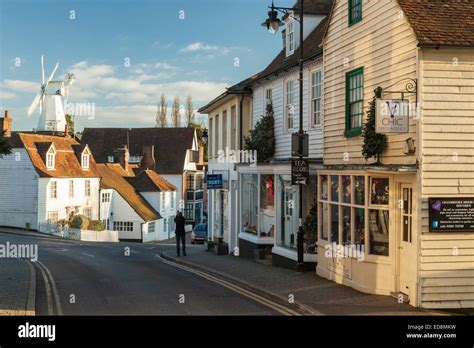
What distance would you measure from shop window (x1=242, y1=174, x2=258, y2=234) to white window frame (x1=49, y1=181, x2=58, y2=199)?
30.3 metres

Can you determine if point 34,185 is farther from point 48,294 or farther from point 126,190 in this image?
point 48,294

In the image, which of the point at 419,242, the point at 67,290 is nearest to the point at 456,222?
the point at 419,242

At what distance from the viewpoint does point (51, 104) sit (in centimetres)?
8631

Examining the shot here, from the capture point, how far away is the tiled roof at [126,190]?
60812mm

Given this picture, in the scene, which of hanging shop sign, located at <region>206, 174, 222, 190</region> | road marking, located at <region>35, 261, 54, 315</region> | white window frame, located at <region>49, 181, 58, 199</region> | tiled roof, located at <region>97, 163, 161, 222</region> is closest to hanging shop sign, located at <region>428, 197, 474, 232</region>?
road marking, located at <region>35, 261, 54, 315</region>

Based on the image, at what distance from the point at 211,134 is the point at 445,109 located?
73.2 feet

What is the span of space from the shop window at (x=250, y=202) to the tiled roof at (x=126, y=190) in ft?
117

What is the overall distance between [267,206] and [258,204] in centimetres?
66

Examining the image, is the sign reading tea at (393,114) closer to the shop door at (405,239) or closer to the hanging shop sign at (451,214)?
the shop door at (405,239)

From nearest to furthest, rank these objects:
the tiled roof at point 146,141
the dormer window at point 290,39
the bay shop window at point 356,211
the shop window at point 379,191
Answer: the shop window at point 379,191 < the bay shop window at point 356,211 < the dormer window at point 290,39 < the tiled roof at point 146,141

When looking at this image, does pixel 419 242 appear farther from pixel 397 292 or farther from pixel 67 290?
pixel 67 290

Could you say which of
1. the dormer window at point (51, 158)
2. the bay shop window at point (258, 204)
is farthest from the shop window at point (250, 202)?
the dormer window at point (51, 158)

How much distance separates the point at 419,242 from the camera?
12.6 metres

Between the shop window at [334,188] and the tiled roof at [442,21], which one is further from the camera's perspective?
the shop window at [334,188]
